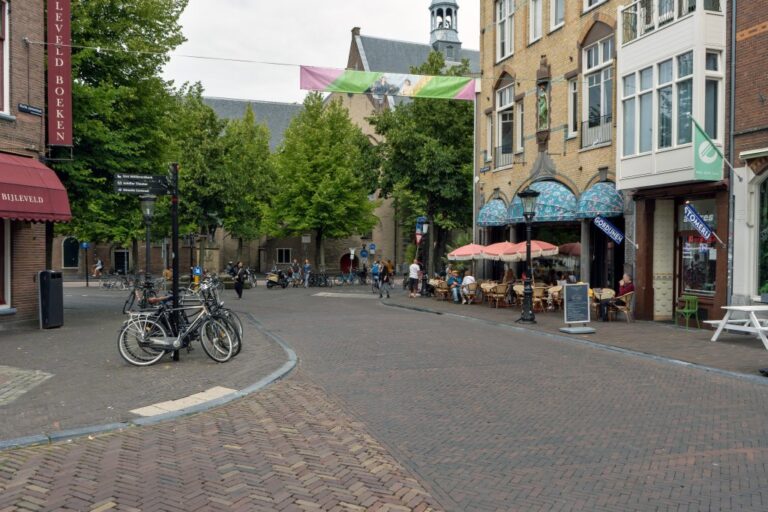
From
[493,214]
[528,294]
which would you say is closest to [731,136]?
[528,294]

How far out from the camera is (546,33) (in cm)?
2334

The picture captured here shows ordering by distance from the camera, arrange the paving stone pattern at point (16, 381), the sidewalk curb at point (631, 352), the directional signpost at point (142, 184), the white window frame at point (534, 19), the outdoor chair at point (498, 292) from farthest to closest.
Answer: the white window frame at point (534, 19) → the outdoor chair at point (498, 292) → the directional signpost at point (142, 184) → the sidewalk curb at point (631, 352) → the paving stone pattern at point (16, 381)

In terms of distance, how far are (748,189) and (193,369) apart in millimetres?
12114

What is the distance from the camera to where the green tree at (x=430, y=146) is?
31250 millimetres

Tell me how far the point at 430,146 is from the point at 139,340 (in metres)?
22.2

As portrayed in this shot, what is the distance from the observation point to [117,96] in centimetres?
1816

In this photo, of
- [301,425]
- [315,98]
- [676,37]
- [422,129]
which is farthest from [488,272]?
[315,98]

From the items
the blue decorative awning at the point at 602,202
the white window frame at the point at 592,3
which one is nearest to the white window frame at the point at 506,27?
the white window frame at the point at 592,3

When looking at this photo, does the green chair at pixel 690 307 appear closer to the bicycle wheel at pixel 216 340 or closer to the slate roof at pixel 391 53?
the bicycle wheel at pixel 216 340

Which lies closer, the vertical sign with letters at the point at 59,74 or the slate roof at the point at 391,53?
the vertical sign with letters at the point at 59,74

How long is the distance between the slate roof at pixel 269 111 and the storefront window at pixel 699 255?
170ft

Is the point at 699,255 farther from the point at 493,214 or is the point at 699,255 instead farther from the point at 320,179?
the point at 320,179

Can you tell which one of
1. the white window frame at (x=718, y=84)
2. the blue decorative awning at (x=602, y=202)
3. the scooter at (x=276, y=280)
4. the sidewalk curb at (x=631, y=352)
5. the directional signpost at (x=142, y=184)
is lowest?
the sidewalk curb at (x=631, y=352)

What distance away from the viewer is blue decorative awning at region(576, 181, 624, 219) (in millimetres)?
19172
